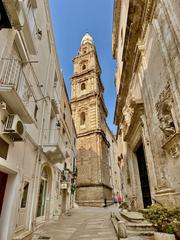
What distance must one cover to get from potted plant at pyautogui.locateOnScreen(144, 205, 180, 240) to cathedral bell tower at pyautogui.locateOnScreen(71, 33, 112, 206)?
1897cm

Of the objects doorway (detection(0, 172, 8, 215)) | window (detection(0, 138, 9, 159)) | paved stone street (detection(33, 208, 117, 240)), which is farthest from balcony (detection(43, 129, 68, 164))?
window (detection(0, 138, 9, 159))

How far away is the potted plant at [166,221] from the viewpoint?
3525 millimetres

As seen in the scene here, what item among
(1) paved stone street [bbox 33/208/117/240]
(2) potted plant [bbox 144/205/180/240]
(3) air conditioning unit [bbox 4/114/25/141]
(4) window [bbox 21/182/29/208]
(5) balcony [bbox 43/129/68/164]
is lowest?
(1) paved stone street [bbox 33/208/117/240]

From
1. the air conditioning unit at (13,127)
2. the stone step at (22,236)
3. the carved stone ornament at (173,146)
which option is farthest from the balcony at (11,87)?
the carved stone ornament at (173,146)

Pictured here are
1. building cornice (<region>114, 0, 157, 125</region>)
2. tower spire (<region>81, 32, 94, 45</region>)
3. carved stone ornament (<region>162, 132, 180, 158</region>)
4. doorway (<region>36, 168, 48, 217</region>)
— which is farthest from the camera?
tower spire (<region>81, 32, 94, 45</region>)

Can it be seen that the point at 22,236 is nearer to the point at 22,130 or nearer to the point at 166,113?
the point at 22,130

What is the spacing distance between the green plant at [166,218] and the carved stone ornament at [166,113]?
89.0 inches

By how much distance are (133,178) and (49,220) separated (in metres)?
5.61

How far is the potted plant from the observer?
353cm

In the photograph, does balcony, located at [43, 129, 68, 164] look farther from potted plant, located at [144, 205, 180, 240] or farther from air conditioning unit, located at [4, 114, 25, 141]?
potted plant, located at [144, 205, 180, 240]

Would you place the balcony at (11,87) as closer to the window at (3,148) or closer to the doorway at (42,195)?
the window at (3,148)

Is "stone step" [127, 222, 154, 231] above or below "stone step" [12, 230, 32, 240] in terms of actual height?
above

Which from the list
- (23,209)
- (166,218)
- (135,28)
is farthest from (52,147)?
(135,28)

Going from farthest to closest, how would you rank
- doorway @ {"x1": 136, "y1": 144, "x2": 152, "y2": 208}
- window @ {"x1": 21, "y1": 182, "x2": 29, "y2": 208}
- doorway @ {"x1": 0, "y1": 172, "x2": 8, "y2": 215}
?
doorway @ {"x1": 136, "y1": 144, "x2": 152, "y2": 208}, window @ {"x1": 21, "y1": 182, "x2": 29, "y2": 208}, doorway @ {"x1": 0, "y1": 172, "x2": 8, "y2": 215}
